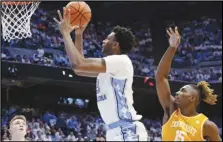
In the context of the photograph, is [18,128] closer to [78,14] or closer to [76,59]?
[78,14]

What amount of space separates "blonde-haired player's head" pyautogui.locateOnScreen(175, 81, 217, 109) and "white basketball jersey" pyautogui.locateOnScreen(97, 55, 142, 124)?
2.18 ft

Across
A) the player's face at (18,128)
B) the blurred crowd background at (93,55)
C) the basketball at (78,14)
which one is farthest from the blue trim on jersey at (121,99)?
the blurred crowd background at (93,55)

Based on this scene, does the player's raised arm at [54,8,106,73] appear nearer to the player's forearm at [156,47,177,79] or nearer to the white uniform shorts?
the white uniform shorts

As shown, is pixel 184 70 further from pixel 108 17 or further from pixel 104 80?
pixel 104 80

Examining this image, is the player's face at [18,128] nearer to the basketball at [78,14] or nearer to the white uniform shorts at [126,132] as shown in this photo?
the basketball at [78,14]

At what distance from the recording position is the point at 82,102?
15570 millimetres

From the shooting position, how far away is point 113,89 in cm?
340

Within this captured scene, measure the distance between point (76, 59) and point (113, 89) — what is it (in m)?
0.35

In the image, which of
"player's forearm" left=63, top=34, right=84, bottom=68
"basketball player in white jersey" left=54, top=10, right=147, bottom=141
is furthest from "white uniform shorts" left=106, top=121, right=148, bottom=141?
"player's forearm" left=63, top=34, right=84, bottom=68

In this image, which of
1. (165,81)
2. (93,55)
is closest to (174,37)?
(165,81)

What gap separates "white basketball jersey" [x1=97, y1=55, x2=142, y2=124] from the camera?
3.37m

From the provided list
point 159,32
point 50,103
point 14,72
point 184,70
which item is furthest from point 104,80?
point 159,32

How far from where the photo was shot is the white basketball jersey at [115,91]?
3.37m

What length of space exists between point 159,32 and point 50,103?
16.3ft
